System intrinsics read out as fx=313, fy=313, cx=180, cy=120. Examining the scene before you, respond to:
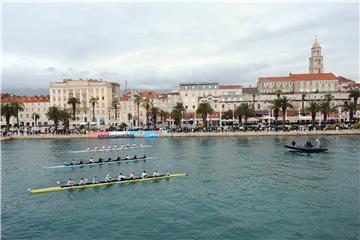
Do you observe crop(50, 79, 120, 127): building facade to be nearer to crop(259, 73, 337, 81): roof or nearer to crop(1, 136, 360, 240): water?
crop(259, 73, 337, 81): roof

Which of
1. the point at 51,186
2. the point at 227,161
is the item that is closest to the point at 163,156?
the point at 227,161

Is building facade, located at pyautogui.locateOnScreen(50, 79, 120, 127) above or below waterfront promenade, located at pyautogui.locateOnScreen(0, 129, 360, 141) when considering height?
above

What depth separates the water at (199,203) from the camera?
955 inches

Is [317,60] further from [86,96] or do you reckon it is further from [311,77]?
[86,96]

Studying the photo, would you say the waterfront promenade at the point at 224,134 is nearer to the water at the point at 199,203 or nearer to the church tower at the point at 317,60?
the water at the point at 199,203

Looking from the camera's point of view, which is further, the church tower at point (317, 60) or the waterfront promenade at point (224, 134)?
the church tower at point (317, 60)

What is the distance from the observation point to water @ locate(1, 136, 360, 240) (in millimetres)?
24256

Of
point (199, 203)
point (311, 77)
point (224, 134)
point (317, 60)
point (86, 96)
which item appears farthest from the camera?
point (317, 60)

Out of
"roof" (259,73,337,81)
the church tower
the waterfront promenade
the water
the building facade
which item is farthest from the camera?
the church tower

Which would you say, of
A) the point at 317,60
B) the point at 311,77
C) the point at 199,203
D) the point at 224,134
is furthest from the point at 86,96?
the point at 317,60

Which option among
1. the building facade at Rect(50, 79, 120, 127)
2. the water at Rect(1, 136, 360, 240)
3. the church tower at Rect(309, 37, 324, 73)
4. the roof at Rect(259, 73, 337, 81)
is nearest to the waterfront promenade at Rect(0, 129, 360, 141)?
the building facade at Rect(50, 79, 120, 127)

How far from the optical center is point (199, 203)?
30.4m

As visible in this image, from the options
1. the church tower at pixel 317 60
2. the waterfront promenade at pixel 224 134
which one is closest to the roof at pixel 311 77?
the church tower at pixel 317 60

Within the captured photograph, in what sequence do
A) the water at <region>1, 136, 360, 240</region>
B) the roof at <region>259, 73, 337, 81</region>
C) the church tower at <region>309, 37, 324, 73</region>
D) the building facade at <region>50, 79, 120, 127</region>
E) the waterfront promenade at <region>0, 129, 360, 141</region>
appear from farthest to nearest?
the church tower at <region>309, 37, 324, 73</region> → the roof at <region>259, 73, 337, 81</region> → the building facade at <region>50, 79, 120, 127</region> → the waterfront promenade at <region>0, 129, 360, 141</region> → the water at <region>1, 136, 360, 240</region>
